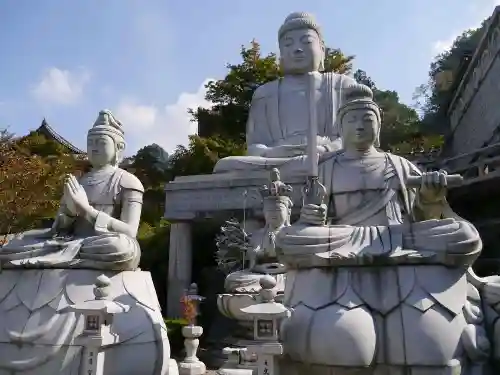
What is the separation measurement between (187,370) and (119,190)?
129 inches

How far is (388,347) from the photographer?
3.37 m

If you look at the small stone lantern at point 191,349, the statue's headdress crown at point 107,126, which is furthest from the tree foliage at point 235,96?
the statue's headdress crown at point 107,126

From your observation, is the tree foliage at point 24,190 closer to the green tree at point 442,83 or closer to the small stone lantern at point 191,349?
the small stone lantern at point 191,349

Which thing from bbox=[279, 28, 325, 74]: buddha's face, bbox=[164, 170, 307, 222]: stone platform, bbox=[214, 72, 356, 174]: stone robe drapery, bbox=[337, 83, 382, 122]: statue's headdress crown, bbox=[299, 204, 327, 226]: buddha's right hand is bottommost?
bbox=[299, 204, 327, 226]: buddha's right hand

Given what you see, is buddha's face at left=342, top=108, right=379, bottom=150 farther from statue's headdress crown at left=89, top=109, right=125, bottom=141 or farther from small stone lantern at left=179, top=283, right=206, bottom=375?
small stone lantern at left=179, top=283, right=206, bottom=375

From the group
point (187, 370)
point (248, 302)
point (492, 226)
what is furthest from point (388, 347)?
point (492, 226)

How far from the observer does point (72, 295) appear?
413cm

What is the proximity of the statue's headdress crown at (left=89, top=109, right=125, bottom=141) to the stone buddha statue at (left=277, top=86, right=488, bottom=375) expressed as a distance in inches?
83.8

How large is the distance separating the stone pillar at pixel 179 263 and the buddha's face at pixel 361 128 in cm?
775

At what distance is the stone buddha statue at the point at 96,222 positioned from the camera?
13.9ft

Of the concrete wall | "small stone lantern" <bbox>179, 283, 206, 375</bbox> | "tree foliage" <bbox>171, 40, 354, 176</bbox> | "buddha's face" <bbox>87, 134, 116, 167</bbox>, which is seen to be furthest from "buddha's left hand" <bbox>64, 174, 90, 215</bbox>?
"tree foliage" <bbox>171, 40, 354, 176</bbox>

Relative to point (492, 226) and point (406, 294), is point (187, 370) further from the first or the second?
point (492, 226)

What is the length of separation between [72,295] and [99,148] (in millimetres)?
1440

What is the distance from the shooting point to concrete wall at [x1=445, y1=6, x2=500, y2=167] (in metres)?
15.6
